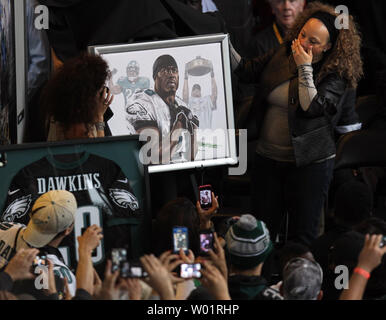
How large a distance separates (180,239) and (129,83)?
5.59ft

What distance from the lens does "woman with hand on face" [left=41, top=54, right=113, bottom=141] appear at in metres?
3.75

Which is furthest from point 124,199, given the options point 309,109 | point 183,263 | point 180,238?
point 309,109

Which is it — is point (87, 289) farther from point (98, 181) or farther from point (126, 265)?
point (98, 181)

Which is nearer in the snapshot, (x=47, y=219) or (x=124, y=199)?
(x=47, y=219)

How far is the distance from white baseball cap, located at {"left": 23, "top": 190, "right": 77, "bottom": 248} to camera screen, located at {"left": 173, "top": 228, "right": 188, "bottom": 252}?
452 millimetres

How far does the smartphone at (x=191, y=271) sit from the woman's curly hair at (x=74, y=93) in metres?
1.09

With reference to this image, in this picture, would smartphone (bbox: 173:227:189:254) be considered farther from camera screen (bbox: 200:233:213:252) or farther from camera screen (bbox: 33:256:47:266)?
camera screen (bbox: 33:256:47:266)

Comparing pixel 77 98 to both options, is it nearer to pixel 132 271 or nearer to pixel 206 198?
pixel 206 198

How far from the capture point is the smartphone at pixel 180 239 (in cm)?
307

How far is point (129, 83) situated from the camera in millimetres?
4605

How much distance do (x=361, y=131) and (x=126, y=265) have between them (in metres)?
2.67

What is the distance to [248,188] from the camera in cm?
571

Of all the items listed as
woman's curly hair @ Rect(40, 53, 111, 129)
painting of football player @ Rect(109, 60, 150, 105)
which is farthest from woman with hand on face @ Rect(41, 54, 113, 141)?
painting of football player @ Rect(109, 60, 150, 105)

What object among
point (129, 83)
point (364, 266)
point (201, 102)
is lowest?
point (364, 266)
